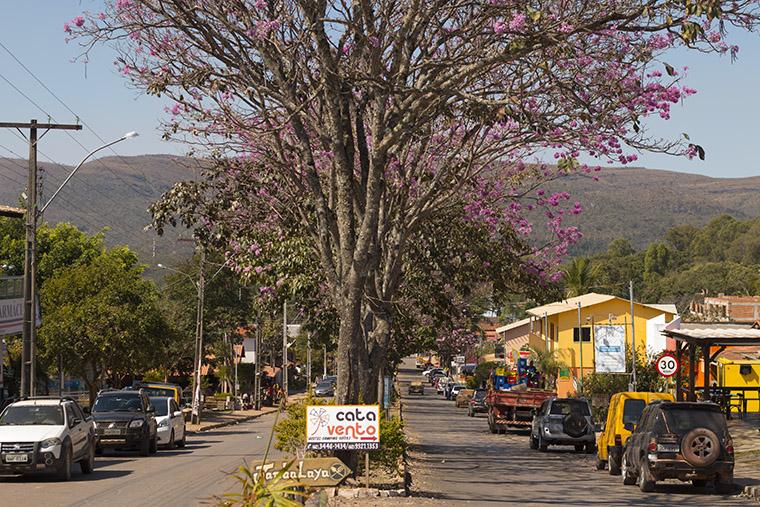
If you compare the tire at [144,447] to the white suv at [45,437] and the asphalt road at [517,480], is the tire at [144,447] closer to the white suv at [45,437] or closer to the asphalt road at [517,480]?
the white suv at [45,437]

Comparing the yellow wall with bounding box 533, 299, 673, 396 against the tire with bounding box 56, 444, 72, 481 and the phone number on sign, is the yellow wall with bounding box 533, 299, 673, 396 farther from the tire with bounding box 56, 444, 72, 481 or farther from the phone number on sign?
the phone number on sign

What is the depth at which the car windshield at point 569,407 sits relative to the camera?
3681cm

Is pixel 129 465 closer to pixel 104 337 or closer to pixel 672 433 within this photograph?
pixel 672 433

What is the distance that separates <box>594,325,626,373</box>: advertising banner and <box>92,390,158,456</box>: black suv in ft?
93.6

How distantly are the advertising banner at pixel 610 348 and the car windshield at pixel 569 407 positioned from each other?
752 inches

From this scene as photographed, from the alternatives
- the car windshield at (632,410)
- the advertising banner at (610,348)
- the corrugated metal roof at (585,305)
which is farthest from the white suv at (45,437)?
the corrugated metal roof at (585,305)

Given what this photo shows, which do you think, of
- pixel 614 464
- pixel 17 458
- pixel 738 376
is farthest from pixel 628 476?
pixel 738 376

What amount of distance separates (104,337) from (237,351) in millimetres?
61361

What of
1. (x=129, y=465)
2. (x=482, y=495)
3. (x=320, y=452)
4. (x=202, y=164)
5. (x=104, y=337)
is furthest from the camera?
(x=104, y=337)

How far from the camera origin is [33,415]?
80.6ft

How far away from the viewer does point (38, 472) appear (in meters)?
23.2

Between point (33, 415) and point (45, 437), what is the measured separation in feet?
5.22

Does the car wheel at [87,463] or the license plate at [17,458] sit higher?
the license plate at [17,458]

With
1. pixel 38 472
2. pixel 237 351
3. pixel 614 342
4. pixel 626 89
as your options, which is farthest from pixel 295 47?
pixel 237 351
